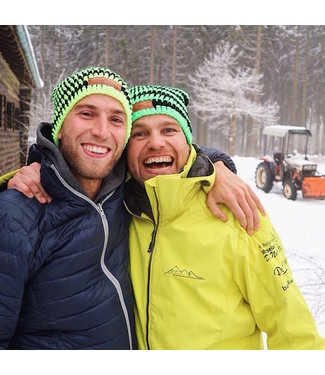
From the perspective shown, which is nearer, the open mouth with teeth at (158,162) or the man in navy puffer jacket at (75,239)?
the man in navy puffer jacket at (75,239)

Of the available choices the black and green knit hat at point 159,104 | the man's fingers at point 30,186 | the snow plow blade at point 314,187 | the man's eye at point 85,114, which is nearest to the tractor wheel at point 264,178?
the snow plow blade at point 314,187

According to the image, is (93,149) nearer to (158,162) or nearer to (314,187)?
(158,162)

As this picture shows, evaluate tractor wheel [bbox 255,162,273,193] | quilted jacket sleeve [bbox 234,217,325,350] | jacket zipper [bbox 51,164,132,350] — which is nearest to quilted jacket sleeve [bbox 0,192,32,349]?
jacket zipper [bbox 51,164,132,350]

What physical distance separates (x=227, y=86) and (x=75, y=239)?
1812 cm

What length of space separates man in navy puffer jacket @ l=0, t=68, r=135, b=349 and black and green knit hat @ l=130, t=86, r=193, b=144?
0.10m

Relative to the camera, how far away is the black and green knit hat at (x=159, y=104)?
Result: 1953 mm

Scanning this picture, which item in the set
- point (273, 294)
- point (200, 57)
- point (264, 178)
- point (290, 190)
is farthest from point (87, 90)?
point (200, 57)

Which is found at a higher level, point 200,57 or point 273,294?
point 200,57

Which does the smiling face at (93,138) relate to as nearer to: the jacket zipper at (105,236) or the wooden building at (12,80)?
the jacket zipper at (105,236)

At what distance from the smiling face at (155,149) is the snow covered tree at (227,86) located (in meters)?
16.8

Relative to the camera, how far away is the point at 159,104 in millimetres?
1962

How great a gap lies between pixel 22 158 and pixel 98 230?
11.1 meters

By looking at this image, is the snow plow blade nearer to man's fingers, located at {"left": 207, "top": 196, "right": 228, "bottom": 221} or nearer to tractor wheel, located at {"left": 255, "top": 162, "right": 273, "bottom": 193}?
tractor wheel, located at {"left": 255, "top": 162, "right": 273, "bottom": 193}
